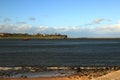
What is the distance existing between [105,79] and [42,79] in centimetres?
863

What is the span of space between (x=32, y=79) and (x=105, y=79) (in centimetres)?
924

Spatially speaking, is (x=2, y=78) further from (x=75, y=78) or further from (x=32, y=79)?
(x=75, y=78)

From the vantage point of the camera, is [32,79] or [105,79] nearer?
[105,79]

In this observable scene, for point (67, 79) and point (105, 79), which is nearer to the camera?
point (105, 79)

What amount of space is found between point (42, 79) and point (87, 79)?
3.84m

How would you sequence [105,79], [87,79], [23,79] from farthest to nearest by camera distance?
1. [23,79]
2. [87,79]
3. [105,79]

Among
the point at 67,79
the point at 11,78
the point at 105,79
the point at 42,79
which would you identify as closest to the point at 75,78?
the point at 67,79

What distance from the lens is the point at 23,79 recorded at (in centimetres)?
2884

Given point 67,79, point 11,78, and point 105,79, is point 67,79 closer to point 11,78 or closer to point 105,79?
point 11,78

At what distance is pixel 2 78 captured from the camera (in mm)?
30453

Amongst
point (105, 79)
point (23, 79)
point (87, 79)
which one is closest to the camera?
point (105, 79)

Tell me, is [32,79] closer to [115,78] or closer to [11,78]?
[11,78]

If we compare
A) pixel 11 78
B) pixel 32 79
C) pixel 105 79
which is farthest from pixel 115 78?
pixel 11 78

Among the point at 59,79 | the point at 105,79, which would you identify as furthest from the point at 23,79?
the point at 105,79
